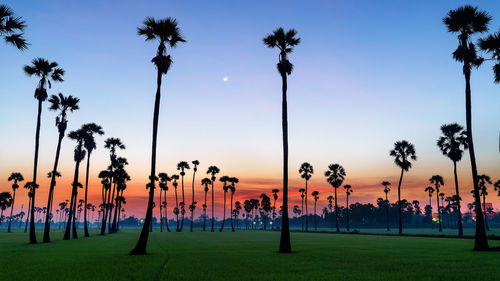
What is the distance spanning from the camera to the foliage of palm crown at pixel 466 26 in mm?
25000

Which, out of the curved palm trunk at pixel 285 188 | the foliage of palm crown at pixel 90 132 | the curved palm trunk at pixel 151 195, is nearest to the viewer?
the curved palm trunk at pixel 151 195

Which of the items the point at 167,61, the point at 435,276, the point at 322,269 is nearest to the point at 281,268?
the point at 322,269

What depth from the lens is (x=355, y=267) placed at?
14.4 metres

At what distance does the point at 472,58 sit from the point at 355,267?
21451mm

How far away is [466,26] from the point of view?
25688mm

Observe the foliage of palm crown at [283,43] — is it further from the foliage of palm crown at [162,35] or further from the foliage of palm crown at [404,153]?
the foliage of palm crown at [404,153]

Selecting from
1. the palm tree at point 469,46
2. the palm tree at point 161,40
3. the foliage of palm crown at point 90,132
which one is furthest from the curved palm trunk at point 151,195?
the foliage of palm crown at point 90,132

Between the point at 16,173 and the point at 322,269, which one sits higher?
the point at 16,173

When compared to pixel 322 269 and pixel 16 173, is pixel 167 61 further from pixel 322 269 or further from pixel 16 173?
pixel 16 173

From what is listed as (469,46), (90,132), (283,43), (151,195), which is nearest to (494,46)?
(469,46)

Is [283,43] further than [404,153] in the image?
No

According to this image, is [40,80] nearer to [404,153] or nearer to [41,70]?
[41,70]

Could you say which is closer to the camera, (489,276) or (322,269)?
(489,276)

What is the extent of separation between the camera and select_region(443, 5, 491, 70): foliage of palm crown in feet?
82.0
